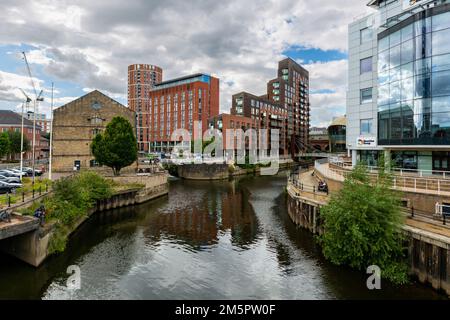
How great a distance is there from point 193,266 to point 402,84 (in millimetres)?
26539

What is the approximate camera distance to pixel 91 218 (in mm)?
32281

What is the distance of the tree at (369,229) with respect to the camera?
645 inches

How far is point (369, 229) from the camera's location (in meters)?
16.5

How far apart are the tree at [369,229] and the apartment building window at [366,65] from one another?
75.1 feet

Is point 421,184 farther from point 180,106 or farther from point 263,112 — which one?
point 180,106

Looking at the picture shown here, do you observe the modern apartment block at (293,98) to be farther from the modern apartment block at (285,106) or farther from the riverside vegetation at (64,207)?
the riverside vegetation at (64,207)

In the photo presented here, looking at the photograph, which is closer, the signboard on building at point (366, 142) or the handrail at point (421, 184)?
the handrail at point (421, 184)

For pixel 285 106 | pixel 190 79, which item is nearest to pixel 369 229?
pixel 190 79

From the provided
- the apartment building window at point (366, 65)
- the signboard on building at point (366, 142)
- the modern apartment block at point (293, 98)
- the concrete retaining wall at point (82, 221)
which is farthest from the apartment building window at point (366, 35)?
the modern apartment block at point (293, 98)

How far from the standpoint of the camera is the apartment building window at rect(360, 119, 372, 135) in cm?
3538
